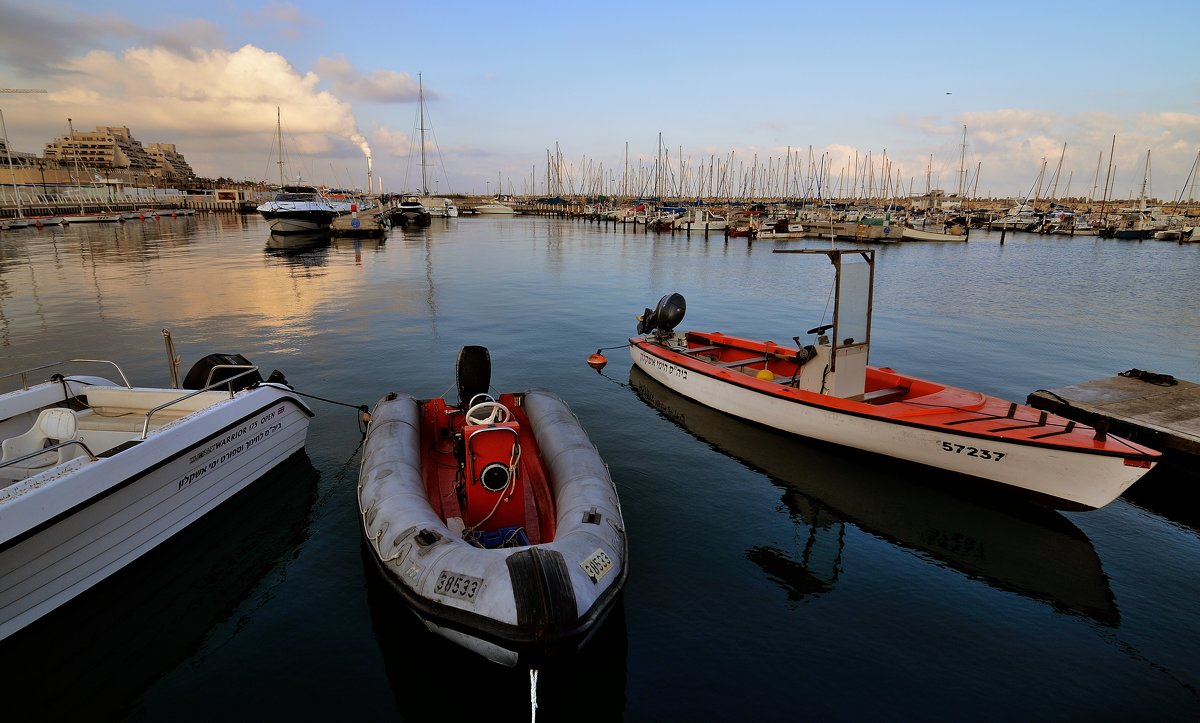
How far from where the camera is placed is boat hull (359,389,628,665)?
15.9ft

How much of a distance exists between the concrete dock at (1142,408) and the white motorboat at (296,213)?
60.5 m

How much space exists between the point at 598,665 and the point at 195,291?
99.6ft

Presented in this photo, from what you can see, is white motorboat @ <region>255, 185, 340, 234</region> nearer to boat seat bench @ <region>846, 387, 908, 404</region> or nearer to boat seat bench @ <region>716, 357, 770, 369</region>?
boat seat bench @ <region>716, 357, 770, 369</region>

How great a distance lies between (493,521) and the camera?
7.39m

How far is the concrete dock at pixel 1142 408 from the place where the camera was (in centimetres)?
1006

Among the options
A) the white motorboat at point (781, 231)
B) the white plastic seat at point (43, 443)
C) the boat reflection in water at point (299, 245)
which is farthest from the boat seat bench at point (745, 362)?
the white motorboat at point (781, 231)

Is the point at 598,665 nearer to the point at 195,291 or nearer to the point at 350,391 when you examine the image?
the point at 350,391

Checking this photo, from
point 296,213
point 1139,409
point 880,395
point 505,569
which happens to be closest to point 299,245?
point 296,213

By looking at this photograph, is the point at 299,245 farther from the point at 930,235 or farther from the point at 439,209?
the point at 930,235

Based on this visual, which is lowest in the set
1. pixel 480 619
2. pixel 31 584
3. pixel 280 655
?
pixel 280 655

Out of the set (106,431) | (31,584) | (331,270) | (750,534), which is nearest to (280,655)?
(31,584)

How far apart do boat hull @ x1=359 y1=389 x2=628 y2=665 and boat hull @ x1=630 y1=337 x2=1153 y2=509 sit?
544cm

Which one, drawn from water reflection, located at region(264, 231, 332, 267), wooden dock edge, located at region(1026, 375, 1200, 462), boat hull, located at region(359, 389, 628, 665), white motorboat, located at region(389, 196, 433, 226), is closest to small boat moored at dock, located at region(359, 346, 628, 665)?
boat hull, located at region(359, 389, 628, 665)

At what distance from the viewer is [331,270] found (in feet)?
122
